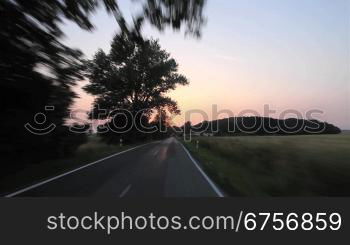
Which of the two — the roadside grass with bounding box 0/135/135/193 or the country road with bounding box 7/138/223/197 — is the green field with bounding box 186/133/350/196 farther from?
the roadside grass with bounding box 0/135/135/193

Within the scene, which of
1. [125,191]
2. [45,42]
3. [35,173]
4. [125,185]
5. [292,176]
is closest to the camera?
[45,42]

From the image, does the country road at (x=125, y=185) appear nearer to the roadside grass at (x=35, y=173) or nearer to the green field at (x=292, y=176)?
the roadside grass at (x=35, y=173)

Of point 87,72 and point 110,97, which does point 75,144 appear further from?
point 110,97

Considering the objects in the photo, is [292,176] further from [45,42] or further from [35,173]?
[45,42]

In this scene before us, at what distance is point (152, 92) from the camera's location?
62.8 metres

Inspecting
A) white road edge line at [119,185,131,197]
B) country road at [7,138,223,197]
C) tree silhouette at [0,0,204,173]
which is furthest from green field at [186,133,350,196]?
tree silhouette at [0,0,204,173]

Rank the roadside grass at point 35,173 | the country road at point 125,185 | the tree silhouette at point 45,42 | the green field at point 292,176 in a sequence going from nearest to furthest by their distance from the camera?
the tree silhouette at point 45,42, the country road at point 125,185, the green field at point 292,176, the roadside grass at point 35,173

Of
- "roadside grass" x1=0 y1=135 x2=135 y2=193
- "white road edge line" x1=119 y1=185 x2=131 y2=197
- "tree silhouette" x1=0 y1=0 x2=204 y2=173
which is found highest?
"tree silhouette" x1=0 y1=0 x2=204 y2=173

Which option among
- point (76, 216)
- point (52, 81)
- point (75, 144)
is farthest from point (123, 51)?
point (75, 144)

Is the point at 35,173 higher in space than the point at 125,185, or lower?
higher

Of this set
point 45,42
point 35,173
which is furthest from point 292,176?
point 45,42

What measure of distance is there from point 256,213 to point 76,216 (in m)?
3.02

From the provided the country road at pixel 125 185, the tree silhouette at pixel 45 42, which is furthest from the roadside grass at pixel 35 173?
the tree silhouette at pixel 45 42

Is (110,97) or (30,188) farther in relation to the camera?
(110,97)
